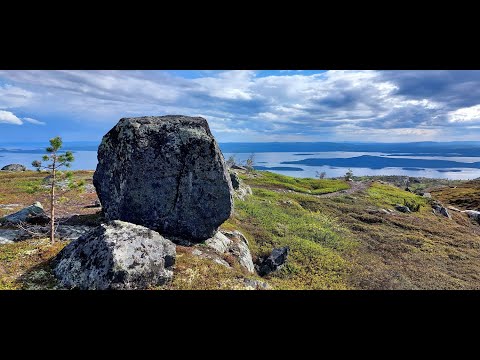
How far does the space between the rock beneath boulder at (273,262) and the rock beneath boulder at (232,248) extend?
79 centimetres

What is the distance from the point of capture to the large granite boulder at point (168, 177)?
1658 cm

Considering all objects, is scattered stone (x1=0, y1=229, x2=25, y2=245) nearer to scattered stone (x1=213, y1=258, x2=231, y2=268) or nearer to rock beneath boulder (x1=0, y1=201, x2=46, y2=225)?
rock beneath boulder (x1=0, y1=201, x2=46, y2=225)

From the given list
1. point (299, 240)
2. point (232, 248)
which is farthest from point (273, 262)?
point (299, 240)

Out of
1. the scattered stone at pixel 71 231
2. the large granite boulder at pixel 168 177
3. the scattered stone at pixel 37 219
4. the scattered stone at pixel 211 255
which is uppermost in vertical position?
the large granite boulder at pixel 168 177

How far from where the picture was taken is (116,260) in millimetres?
11766

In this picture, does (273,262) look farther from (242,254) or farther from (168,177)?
(168,177)

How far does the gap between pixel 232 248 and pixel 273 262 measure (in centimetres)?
298

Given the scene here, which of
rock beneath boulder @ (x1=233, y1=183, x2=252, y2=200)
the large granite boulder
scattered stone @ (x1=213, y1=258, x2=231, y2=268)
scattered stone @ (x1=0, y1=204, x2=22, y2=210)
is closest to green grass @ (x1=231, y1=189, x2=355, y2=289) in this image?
A: rock beneath boulder @ (x1=233, y1=183, x2=252, y2=200)

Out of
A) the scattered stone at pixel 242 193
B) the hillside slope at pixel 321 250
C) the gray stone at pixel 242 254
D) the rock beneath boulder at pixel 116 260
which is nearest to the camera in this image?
the rock beneath boulder at pixel 116 260

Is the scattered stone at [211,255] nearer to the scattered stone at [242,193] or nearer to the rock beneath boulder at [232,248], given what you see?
the rock beneath boulder at [232,248]

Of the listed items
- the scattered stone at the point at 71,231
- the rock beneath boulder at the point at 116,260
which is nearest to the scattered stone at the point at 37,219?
the scattered stone at the point at 71,231

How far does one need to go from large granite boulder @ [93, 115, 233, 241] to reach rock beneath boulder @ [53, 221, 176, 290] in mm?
2982

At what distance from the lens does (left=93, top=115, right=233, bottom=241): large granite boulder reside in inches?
653
